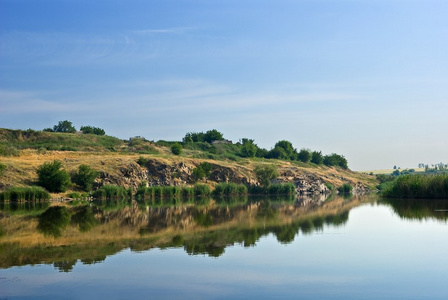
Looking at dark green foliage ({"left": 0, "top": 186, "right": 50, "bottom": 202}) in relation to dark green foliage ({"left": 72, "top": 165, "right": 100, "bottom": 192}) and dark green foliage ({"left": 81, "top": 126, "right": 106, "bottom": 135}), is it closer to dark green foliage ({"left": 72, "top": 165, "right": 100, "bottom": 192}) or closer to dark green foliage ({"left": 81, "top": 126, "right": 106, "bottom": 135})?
dark green foliage ({"left": 72, "top": 165, "right": 100, "bottom": 192})

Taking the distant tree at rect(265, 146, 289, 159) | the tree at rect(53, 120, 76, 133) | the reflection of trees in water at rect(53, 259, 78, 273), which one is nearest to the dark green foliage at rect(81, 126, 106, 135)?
the tree at rect(53, 120, 76, 133)

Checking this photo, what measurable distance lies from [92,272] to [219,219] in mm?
18135

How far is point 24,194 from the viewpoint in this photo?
5338 centimetres

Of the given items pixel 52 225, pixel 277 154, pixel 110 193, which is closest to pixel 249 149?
pixel 277 154

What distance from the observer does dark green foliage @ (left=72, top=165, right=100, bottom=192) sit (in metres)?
64.4

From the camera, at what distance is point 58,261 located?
56.2ft

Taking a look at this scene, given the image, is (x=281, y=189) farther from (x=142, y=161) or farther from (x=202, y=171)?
(x=142, y=161)

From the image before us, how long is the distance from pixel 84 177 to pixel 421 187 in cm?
4166

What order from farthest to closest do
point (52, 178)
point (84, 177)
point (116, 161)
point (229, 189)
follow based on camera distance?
point (229, 189) → point (116, 161) → point (84, 177) → point (52, 178)

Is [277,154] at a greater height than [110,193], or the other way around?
[277,154]

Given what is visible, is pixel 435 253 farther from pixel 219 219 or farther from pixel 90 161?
pixel 90 161

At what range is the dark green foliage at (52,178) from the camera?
5888 centimetres

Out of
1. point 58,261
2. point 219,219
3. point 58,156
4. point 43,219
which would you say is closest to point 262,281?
point 58,261

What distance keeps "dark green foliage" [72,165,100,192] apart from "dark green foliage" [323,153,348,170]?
90.1m
